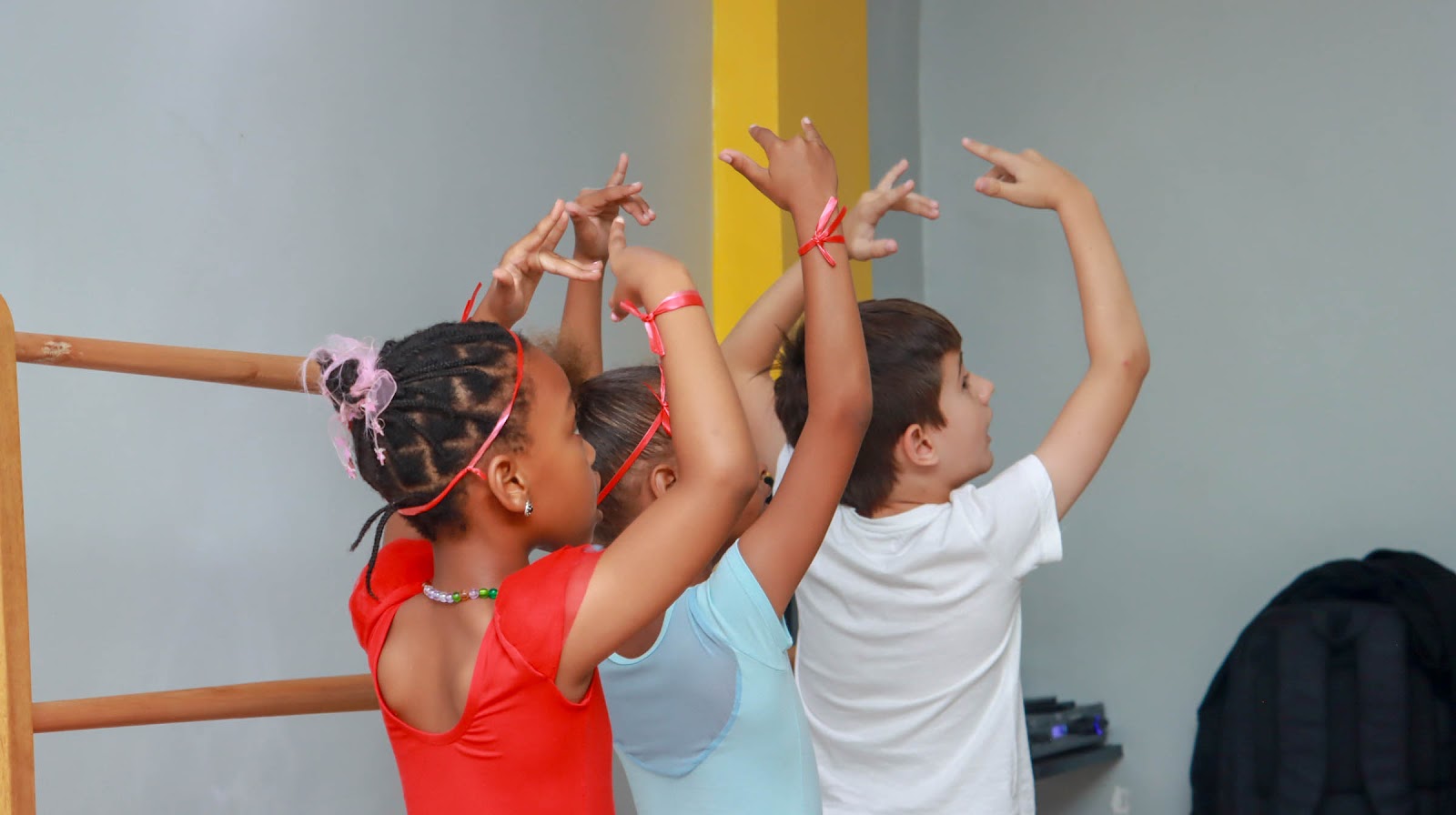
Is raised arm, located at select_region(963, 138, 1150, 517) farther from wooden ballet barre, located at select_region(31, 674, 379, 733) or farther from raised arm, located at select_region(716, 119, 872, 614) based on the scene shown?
wooden ballet barre, located at select_region(31, 674, 379, 733)

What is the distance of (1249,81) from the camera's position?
261cm

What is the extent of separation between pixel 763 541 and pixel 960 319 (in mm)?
1904

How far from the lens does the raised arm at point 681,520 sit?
970mm

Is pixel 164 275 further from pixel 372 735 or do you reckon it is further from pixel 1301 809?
pixel 1301 809

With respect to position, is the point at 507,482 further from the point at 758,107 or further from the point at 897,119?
the point at 897,119

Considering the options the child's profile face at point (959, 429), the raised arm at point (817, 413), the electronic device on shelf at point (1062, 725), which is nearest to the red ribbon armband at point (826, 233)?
the raised arm at point (817, 413)

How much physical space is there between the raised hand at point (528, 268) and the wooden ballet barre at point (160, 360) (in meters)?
0.20

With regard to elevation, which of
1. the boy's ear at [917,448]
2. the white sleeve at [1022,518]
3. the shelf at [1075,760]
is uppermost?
the boy's ear at [917,448]

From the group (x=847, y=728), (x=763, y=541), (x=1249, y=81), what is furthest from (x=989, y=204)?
(x=763, y=541)

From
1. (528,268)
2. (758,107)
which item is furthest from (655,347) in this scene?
(758,107)

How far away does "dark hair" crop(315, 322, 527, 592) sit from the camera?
1.03 metres

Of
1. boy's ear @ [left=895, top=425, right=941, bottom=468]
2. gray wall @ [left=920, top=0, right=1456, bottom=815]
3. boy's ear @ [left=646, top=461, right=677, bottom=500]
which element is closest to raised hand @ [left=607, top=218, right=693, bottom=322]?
boy's ear @ [left=646, top=461, right=677, bottom=500]

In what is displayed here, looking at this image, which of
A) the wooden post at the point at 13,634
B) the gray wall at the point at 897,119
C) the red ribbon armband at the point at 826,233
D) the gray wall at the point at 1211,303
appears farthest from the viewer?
the gray wall at the point at 897,119

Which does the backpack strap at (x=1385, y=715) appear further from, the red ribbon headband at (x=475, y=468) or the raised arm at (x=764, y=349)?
the red ribbon headband at (x=475, y=468)
